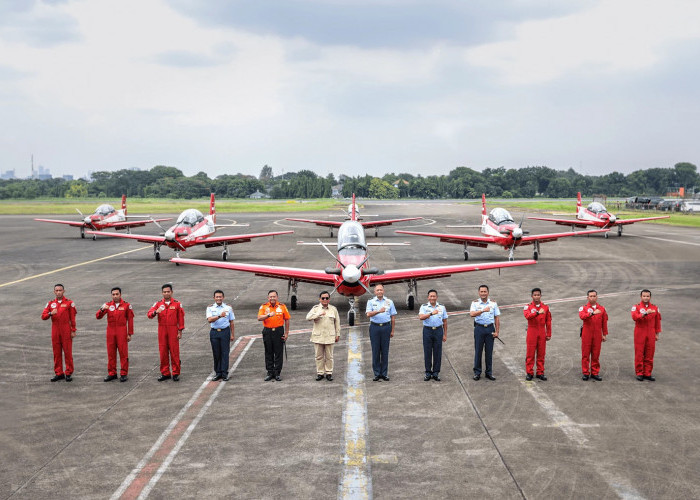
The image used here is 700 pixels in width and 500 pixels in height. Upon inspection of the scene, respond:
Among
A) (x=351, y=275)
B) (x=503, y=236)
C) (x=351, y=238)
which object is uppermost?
(x=351, y=238)

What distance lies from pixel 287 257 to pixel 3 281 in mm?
13543

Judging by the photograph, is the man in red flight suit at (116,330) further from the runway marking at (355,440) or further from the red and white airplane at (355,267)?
the red and white airplane at (355,267)

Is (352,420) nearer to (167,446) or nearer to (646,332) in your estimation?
Result: (167,446)

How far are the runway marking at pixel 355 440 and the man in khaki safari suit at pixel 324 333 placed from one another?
1.66 feet

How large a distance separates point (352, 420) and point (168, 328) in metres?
4.05

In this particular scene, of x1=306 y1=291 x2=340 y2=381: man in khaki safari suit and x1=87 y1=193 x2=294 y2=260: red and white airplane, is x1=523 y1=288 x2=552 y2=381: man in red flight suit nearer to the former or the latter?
x1=306 y1=291 x2=340 y2=381: man in khaki safari suit

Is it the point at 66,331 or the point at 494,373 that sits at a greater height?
the point at 66,331

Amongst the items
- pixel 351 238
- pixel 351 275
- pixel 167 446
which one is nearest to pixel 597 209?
pixel 351 238

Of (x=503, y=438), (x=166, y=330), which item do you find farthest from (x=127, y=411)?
(x=503, y=438)

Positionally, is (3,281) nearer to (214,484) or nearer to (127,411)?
(127,411)

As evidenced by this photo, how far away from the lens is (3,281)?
2295 cm

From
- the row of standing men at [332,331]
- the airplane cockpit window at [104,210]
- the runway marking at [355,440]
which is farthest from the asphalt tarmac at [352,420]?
the airplane cockpit window at [104,210]

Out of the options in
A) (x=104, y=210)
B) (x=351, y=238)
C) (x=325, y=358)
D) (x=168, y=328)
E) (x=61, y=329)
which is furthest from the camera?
Result: (x=104, y=210)

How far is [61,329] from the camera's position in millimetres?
10320
